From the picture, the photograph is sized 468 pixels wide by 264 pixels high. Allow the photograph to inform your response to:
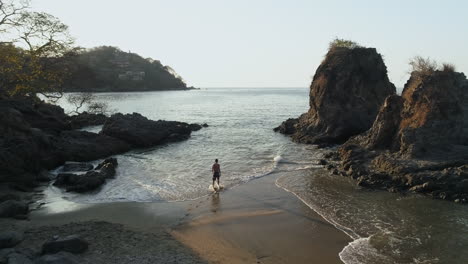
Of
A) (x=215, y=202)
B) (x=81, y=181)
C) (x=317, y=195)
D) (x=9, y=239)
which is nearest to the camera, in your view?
(x=9, y=239)

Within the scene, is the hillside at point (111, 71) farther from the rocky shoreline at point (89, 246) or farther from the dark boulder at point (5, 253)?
the dark boulder at point (5, 253)

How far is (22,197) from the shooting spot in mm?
18734

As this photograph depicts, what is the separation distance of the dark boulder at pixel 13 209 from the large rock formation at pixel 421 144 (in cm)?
1682

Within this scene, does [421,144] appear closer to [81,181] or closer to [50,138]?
[81,181]

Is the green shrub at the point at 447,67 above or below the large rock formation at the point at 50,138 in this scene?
above

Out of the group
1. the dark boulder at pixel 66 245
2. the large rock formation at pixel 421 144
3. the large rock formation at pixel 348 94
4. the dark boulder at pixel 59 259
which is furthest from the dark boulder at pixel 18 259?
the large rock formation at pixel 348 94

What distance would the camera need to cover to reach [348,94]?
1534 inches

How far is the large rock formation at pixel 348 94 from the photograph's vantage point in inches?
1479

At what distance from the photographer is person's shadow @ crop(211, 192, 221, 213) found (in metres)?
17.2

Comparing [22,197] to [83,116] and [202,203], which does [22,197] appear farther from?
[83,116]

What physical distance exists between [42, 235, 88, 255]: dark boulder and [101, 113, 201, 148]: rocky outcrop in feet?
84.2

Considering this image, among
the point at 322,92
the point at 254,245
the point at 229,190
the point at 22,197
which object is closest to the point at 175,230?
the point at 254,245

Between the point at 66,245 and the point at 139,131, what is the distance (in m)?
27.2

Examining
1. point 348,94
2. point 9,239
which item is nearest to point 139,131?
point 348,94
